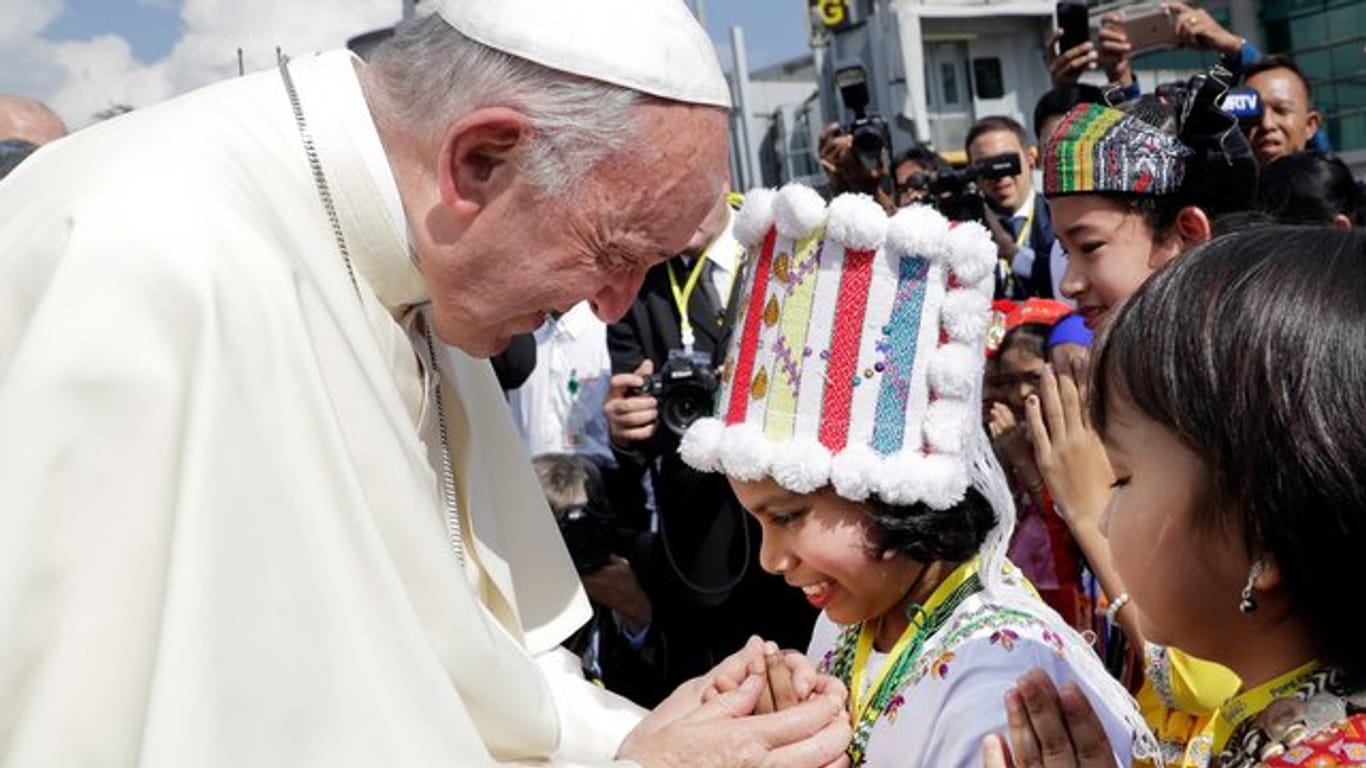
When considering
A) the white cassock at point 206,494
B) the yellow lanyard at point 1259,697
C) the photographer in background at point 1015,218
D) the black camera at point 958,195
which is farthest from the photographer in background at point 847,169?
the yellow lanyard at point 1259,697

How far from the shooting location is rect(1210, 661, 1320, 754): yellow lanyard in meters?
1.68

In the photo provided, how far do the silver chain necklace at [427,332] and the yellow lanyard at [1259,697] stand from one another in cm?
122

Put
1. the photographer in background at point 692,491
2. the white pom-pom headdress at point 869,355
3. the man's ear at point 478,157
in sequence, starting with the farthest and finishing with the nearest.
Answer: the photographer in background at point 692,491
the white pom-pom headdress at point 869,355
the man's ear at point 478,157

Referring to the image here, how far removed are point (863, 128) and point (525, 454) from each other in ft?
9.55

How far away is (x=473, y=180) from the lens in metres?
2.23

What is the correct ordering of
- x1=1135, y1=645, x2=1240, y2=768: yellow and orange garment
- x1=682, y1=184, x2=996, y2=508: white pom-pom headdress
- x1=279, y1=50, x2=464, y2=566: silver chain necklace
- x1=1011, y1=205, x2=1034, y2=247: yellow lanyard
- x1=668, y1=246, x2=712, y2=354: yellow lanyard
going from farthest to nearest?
1. x1=1011, y1=205, x2=1034, y2=247: yellow lanyard
2. x1=668, y1=246, x2=712, y2=354: yellow lanyard
3. x1=682, y1=184, x2=996, y2=508: white pom-pom headdress
4. x1=1135, y1=645, x2=1240, y2=768: yellow and orange garment
5. x1=279, y1=50, x2=464, y2=566: silver chain necklace

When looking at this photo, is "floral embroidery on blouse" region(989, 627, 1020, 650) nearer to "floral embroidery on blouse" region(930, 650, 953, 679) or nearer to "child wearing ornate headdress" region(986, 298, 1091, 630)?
"floral embroidery on blouse" region(930, 650, 953, 679)

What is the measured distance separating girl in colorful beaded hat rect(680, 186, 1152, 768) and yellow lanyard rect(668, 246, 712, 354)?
6.79 ft

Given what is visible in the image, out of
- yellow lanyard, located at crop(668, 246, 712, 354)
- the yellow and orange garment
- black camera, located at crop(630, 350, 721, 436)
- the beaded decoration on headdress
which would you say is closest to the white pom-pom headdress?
the yellow and orange garment

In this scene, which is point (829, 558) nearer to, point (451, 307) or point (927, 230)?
point (927, 230)

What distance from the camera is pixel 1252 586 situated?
1.66 m

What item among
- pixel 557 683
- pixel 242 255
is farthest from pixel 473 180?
pixel 557 683

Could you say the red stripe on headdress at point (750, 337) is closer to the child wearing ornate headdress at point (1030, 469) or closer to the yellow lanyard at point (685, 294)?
the child wearing ornate headdress at point (1030, 469)

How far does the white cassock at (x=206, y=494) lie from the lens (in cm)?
165
